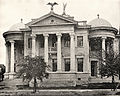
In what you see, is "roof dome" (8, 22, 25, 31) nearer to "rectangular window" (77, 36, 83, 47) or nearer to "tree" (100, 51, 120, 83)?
"rectangular window" (77, 36, 83, 47)

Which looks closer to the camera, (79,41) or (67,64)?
(67,64)

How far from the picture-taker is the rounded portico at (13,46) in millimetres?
63812

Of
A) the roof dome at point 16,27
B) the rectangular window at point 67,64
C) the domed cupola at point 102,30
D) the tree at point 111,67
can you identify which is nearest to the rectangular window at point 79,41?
the domed cupola at point 102,30

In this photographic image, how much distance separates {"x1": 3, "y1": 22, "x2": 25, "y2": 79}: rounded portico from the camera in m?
63.8

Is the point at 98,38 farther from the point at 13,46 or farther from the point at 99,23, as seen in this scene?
the point at 13,46

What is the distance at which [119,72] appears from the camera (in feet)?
138

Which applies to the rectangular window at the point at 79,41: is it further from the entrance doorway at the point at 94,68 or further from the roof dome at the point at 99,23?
the entrance doorway at the point at 94,68

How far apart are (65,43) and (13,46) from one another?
36.2 ft

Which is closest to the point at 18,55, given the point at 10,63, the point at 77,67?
the point at 10,63

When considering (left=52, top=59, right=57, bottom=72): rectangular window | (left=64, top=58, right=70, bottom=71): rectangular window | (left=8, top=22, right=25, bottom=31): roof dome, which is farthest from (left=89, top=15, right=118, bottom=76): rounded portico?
(left=8, top=22, right=25, bottom=31): roof dome

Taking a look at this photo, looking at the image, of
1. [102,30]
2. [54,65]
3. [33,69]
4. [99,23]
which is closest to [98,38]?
[102,30]

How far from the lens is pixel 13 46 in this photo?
210 ft

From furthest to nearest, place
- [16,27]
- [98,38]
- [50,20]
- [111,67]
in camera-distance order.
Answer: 1. [16,27]
2. [98,38]
3. [50,20]
4. [111,67]

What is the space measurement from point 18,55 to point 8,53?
2694 millimetres
